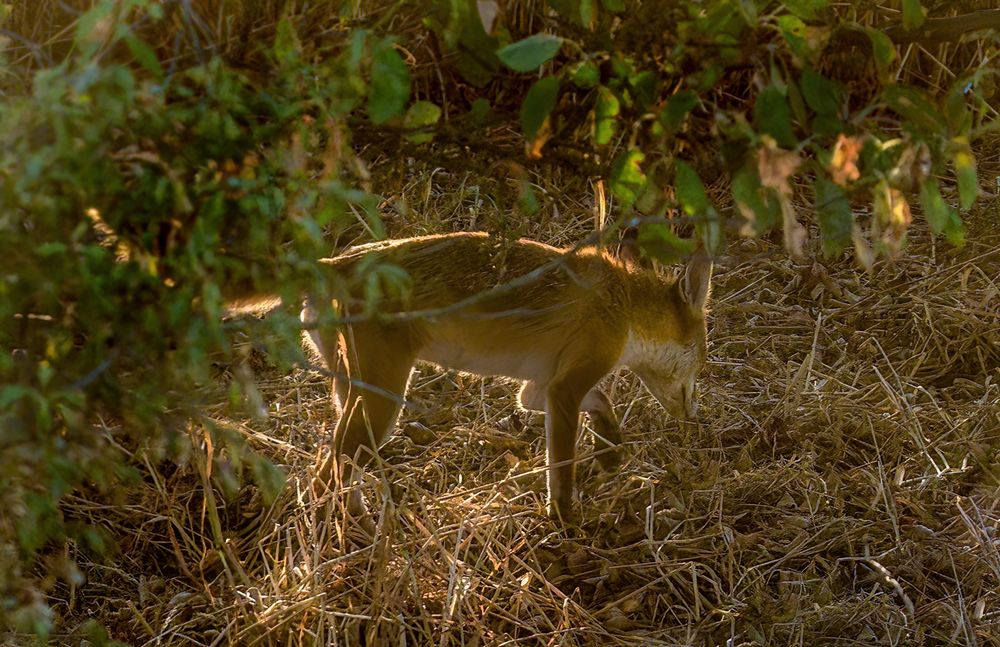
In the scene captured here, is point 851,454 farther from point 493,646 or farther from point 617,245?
point 493,646

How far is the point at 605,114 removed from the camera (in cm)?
282

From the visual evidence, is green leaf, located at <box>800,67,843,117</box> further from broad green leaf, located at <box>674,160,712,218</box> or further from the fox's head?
the fox's head

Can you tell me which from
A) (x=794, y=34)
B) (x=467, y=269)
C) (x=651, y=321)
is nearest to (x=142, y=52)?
(x=794, y=34)

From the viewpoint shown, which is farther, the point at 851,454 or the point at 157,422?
the point at 851,454

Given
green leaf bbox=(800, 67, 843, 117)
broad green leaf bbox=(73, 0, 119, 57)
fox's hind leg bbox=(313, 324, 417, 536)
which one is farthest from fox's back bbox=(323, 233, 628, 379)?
broad green leaf bbox=(73, 0, 119, 57)

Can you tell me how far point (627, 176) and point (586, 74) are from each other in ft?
0.94

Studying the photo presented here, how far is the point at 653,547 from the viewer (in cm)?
438

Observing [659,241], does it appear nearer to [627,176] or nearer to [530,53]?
[627,176]

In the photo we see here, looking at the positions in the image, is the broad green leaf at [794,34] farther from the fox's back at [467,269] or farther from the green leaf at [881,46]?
the fox's back at [467,269]

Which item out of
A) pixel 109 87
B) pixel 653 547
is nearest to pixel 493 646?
pixel 653 547

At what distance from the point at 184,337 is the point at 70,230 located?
0.31 metres

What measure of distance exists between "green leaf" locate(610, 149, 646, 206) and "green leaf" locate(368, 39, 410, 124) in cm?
66

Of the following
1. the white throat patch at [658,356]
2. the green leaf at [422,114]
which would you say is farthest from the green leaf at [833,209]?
the white throat patch at [658,356]

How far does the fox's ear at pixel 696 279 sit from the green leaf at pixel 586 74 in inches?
83.5
